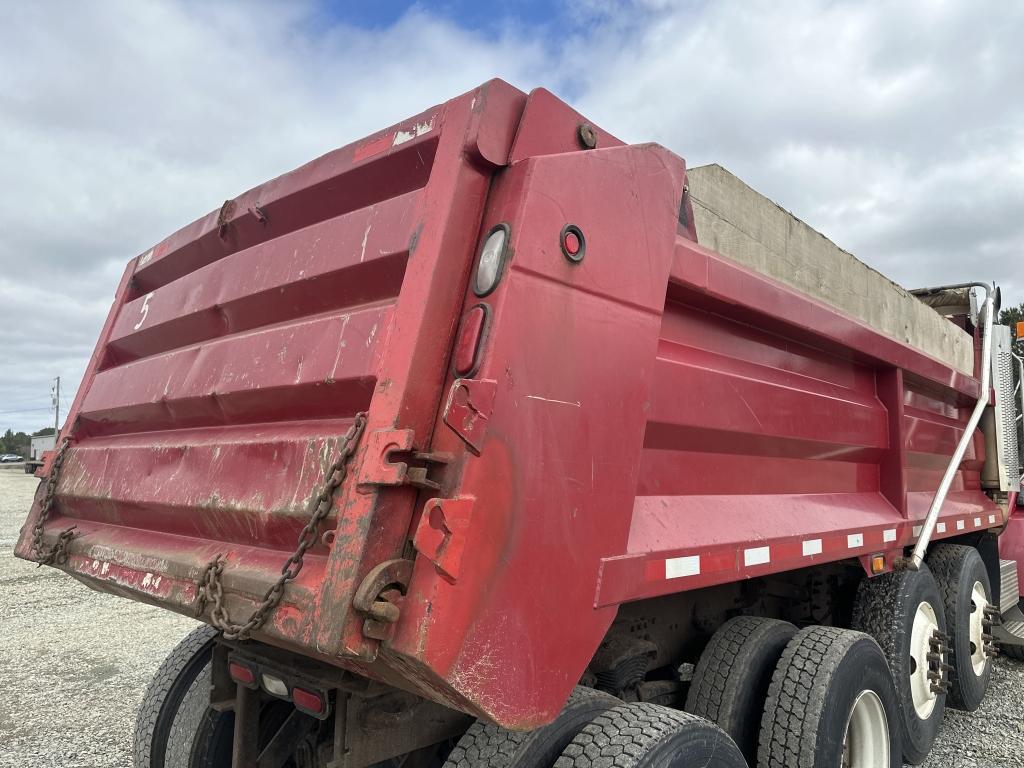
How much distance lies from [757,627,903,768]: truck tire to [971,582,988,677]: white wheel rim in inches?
86.7

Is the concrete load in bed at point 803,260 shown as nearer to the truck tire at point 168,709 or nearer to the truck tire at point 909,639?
the truck tire at point 909,639

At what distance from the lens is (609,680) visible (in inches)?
100

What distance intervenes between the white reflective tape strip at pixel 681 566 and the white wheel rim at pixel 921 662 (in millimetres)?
2175

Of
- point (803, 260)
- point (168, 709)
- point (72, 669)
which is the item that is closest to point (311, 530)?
point (168, 709)

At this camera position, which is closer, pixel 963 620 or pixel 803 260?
pixel 803 260

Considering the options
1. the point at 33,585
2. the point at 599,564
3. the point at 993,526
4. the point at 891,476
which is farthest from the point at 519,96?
the point at 33,585

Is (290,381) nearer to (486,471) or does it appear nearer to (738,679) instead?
(486,471)

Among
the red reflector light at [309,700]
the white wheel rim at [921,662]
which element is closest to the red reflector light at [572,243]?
the red reflector light at [309,700]

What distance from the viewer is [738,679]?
2.71 metres

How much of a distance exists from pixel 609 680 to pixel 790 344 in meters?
1.51

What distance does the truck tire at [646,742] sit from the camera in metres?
1.85

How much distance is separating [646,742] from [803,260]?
9.01 feet

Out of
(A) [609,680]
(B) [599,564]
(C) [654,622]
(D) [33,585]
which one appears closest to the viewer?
(B) [599,564]

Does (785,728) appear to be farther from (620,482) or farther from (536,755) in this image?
(620,482)
